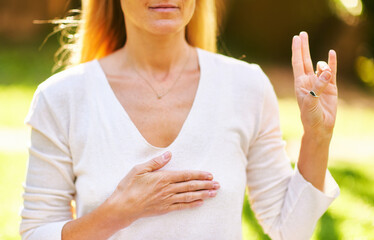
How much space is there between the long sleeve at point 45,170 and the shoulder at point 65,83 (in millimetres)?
31

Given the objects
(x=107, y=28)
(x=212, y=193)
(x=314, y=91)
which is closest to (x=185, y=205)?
(x=212, y=193)

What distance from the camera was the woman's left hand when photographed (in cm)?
183

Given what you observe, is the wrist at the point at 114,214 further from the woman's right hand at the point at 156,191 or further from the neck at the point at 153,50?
the neck at the point at 153,50

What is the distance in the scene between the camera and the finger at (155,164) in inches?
72.2

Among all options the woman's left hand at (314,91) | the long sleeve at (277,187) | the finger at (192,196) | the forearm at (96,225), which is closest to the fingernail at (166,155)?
the finger at (192,196)

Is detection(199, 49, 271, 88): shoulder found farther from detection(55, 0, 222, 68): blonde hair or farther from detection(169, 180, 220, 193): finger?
detection(169, 180, 220, 193): finger

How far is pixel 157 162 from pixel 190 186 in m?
0.14

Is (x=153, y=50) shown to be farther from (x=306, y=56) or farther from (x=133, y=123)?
(x=306, y=56)

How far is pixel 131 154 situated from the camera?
75.2 inches

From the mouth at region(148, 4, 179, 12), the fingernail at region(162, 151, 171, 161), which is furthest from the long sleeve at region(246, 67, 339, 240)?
the mouth at region(148, 4, 179, 12)

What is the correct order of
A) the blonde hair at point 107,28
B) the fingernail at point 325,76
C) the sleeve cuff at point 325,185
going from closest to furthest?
the fingernail at point 325,76
the sleeve cuff at point 325,185
the blonde hair at point 107,28

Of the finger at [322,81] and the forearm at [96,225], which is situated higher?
the finger at [322,81]

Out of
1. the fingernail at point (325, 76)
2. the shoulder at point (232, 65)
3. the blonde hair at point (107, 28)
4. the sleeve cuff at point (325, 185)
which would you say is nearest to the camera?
the fingernail at point (325, 76)

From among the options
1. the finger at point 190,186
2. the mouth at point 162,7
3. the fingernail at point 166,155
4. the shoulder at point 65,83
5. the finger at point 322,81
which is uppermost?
the mouth at point 162,7
